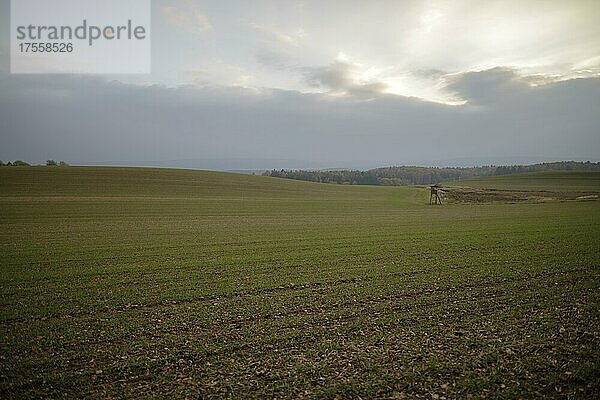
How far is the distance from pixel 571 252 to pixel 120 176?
236 feet

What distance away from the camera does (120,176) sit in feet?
235

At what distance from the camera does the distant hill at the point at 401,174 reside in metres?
136

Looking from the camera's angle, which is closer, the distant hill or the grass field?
the grass field

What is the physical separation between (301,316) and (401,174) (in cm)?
16750

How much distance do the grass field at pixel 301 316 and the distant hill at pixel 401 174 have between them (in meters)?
113

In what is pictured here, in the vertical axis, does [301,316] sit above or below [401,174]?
below

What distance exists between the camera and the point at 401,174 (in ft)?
561

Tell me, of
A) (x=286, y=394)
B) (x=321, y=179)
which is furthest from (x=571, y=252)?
(x=321, y=179)

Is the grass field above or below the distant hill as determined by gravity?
below

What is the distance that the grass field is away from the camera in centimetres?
757

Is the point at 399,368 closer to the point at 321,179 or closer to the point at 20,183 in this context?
the point at 20,183

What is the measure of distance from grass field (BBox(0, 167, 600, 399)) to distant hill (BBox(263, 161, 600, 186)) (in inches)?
4442

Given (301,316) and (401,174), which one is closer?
(301,316)

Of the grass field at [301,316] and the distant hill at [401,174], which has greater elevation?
the distant hill at [401,174]
